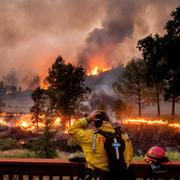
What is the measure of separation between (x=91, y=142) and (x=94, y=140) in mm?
62

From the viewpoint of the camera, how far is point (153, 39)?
39.1 metres

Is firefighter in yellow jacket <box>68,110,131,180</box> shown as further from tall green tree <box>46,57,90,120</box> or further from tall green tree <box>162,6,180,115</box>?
tall green tree <box>46,57,90,120</box>

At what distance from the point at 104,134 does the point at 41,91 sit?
6543cm

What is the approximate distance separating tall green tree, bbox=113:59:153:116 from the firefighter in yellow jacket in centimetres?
5853

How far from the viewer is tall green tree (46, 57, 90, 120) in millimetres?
65188

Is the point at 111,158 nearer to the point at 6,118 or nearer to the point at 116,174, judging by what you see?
the point at 116,174

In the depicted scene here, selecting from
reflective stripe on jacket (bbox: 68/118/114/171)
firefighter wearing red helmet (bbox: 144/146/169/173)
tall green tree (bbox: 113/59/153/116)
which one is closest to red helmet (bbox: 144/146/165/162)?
firefighter wearing red helmet (bbox: 144/146/169/173)

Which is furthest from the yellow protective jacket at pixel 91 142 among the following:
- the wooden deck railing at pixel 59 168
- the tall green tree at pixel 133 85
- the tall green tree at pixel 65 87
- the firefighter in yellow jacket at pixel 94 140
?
the tall green tree at pixel 65 87

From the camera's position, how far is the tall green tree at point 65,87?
214 ft

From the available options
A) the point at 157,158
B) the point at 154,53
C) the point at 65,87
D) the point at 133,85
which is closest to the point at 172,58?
the point at 154,53

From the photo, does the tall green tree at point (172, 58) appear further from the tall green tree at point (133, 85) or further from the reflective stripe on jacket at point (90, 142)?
the reflective stripe on jacket at point (90, 142)

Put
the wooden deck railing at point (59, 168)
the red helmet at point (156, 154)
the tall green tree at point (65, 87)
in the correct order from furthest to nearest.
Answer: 1. the tall green tree at point (65, 87)
2. the wooden deck railing at point (59, 168)
3. the red helmet at point (156, 154)

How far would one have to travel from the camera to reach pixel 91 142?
4949mm

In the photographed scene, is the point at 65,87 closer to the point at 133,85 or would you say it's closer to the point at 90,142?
the point at 133,85
